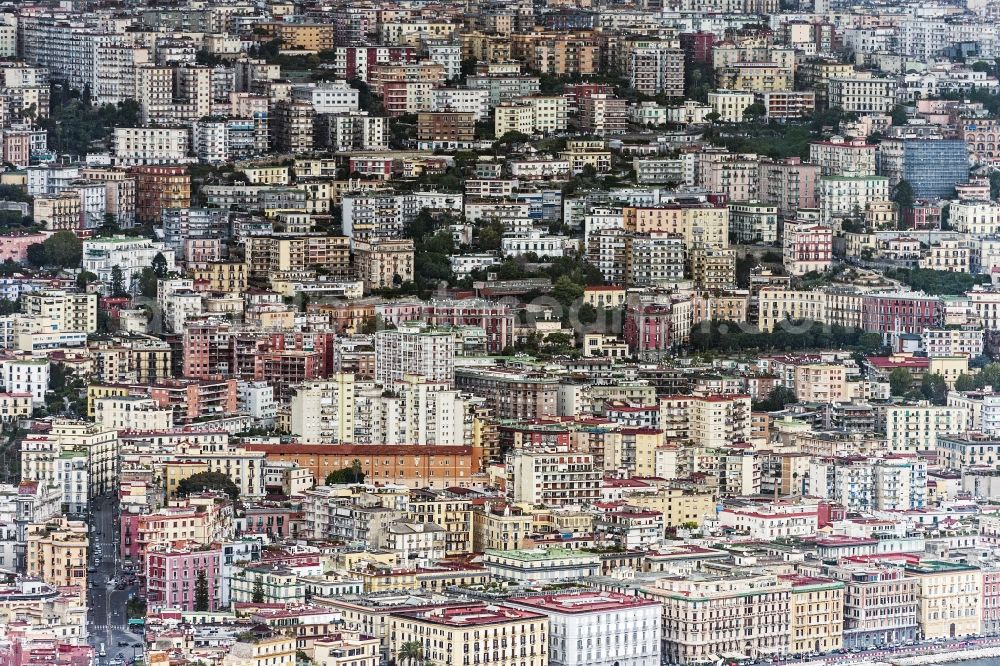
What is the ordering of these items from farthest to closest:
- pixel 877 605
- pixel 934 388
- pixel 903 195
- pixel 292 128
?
1. pixel 292 128
2. pixel 903 195
3. pixel 934 388
4. pixel 877 605

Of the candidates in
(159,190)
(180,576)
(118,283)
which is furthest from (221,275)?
(180,576)

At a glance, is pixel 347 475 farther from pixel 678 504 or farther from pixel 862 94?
pixel 862 94

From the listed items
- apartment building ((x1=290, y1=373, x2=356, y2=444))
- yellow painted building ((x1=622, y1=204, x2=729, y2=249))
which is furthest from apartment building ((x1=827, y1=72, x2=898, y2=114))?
apartment building ((x1=290, y1=373, x2=356, y2=444))

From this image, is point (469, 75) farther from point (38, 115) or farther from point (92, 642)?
point (92, 642)

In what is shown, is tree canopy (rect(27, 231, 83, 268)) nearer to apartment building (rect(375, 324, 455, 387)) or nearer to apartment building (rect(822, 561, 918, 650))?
apartment building (rect(375, 324, 455, 387))

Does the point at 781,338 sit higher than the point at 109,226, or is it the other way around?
the point at 109,226

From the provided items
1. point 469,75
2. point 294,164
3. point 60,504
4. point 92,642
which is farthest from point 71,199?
point 92,642

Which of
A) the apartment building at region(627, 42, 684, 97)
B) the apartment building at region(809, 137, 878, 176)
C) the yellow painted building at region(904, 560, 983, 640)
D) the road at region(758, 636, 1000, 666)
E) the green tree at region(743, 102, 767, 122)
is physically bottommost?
the road at region(758, 636, 1000, 666)
